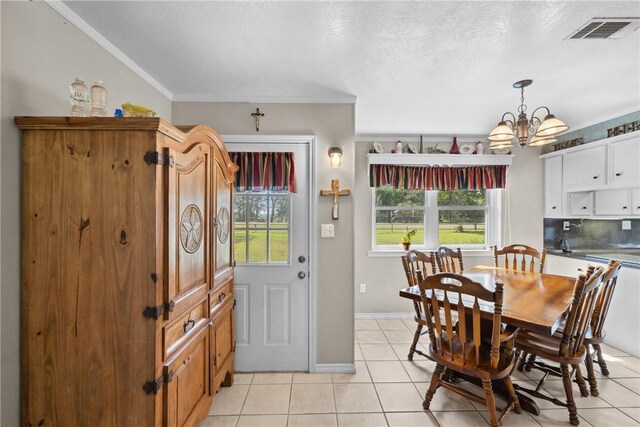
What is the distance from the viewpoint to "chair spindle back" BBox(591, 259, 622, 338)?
6.35ft

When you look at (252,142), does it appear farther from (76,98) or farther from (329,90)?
(76,98)

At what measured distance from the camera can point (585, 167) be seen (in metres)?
3.28

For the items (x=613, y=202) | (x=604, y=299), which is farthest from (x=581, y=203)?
(x=604, y=299)

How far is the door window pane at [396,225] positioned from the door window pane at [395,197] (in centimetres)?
10

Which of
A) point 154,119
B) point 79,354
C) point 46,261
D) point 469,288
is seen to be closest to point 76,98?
point 154,119

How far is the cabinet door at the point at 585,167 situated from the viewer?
312 centimetres

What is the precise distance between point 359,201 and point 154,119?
2897 mm

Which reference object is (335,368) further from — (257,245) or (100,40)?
(100,40)

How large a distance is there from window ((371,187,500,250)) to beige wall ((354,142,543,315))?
0.18 m

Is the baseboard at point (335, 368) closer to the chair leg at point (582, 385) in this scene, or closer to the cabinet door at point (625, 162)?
the chair leg at point (582, 385)

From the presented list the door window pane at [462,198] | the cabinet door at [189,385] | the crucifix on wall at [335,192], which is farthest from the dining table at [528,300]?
the cabinet door at [189,385]

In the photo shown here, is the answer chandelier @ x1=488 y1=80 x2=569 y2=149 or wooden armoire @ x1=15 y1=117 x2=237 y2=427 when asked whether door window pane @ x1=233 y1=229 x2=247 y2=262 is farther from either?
chandelier @ x1=488 y1=80 x2=569 y2=149

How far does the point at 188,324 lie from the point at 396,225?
120 inches

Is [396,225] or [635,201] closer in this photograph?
[635,201]
